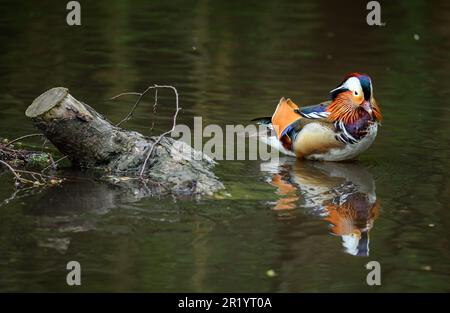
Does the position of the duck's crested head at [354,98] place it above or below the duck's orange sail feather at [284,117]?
above

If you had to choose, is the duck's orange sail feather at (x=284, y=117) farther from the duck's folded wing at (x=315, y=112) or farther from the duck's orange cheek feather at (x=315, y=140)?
the duck's orange cheek feather at (x=315, y=140)

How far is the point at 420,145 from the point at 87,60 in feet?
17.8

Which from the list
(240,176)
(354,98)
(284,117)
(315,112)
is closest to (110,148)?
(240,176)

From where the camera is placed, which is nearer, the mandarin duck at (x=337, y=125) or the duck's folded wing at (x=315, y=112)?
the mandarin duck at (x=337, y=125)

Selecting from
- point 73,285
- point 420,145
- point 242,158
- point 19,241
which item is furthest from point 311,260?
point 420,145

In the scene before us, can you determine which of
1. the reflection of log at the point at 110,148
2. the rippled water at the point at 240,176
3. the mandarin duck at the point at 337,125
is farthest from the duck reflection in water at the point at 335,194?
the reflection of log at the point at 110,148

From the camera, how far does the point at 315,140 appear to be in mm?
8891

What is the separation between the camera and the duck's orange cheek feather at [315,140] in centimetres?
887

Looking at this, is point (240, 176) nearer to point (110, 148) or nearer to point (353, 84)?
point (110, 148)

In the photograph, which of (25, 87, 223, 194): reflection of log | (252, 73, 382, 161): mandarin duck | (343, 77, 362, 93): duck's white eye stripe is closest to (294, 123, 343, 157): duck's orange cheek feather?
(252, 73, 382, 161): mandarin duck

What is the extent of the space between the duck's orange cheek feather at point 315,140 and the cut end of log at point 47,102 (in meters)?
2.36

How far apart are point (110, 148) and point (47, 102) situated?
2.34 feet

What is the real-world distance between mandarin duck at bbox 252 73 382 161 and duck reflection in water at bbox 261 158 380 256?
145mm

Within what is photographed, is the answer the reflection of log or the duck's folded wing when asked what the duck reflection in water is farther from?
the reflection of log
